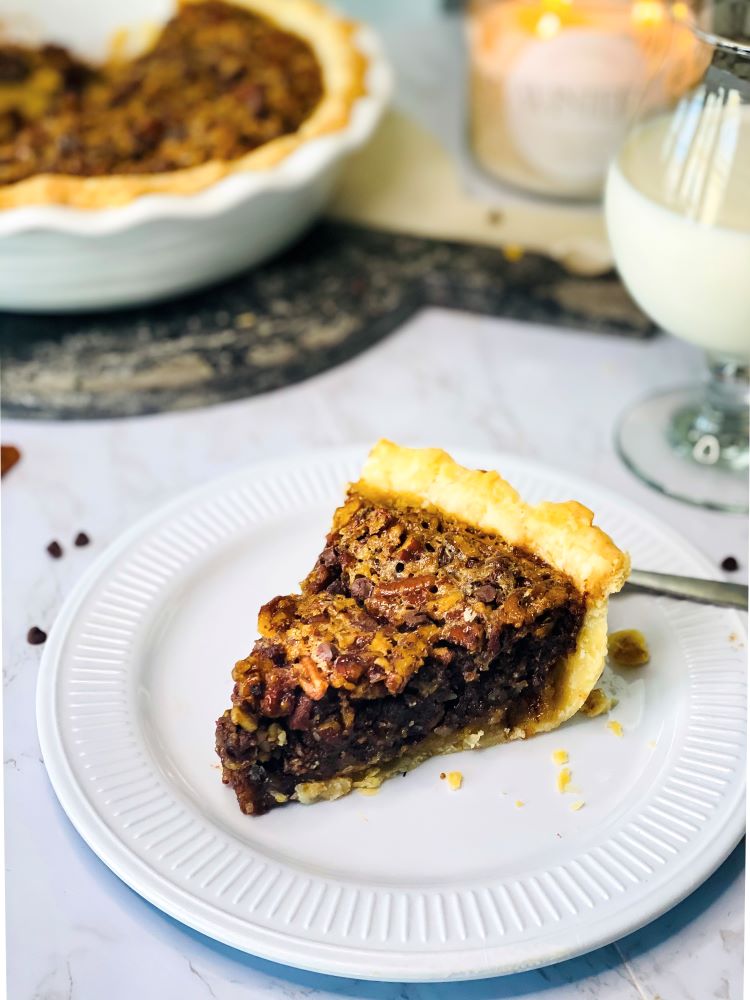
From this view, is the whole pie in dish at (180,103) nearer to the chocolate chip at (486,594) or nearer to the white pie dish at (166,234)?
the white pie dish at (166,234)

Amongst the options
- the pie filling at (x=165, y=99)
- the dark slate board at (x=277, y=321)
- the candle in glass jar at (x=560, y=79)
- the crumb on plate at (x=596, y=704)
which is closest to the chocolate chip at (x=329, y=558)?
the crumb on plate at (x=596, y=704)

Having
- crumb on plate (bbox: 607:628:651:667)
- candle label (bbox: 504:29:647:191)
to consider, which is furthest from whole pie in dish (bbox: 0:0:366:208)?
crumb on plate (bbox: 607:628:651:667)

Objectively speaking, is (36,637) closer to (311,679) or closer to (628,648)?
(311,679)

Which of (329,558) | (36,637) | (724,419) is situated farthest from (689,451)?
(36,637)

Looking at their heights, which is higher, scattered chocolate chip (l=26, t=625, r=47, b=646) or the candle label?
the candle label

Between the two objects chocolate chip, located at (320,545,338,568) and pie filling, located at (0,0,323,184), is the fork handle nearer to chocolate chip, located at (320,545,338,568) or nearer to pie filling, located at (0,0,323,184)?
chocolate chip, located at (320,545,338,568)

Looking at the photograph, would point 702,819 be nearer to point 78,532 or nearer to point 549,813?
point 549,813

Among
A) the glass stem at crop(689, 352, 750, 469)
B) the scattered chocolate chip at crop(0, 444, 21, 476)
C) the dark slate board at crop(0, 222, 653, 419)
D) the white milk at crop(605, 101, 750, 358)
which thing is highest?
the white milk at crop(605, 101, 750, 358)
